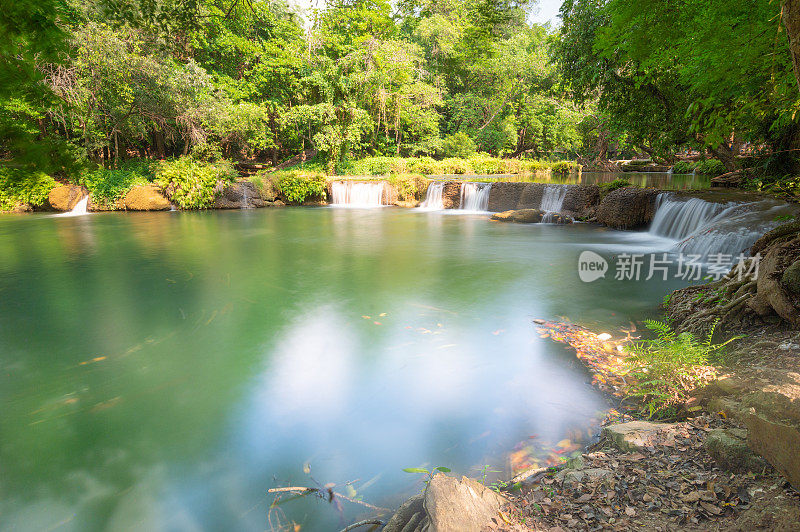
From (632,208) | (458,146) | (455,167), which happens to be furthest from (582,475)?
(458,146)

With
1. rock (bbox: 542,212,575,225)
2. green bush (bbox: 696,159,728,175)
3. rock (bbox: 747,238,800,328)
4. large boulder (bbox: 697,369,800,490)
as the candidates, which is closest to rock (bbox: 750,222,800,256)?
rock (bbox: 747,238,800,328)

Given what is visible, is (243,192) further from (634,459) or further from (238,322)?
(634,459)

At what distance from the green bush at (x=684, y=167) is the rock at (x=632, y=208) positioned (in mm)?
11656

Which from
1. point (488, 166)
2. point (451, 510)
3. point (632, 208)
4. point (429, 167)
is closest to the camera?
point (451, 510)

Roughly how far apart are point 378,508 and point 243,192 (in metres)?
19.5

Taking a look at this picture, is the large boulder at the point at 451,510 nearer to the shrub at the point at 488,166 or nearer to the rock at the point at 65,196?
the rock at the point at 65,196

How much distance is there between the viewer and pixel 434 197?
19.7 m

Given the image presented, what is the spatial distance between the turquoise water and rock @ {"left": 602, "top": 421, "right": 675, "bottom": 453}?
45cm

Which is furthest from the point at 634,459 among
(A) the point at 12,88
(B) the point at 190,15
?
(B) the point at 190,15

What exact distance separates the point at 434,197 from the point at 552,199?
5845 mm

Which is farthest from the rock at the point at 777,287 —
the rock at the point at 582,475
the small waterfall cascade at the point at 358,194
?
the small waterfall cascade at the point at 358,194

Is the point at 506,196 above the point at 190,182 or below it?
below

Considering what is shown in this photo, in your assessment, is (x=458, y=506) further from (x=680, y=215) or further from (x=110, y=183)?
(x=110, y=183)

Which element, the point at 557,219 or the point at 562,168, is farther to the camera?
the point at 562,168
